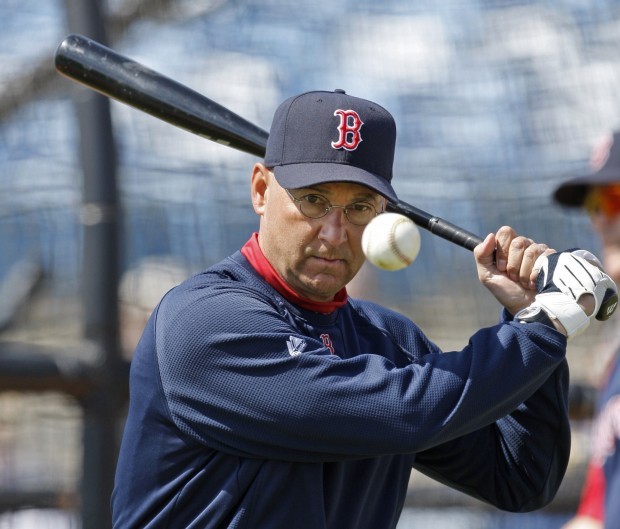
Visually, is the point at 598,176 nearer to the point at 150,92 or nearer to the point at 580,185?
the point at 580,185

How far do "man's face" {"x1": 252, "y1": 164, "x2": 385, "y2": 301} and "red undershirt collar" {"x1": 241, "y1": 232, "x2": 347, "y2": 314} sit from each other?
1 centimetres

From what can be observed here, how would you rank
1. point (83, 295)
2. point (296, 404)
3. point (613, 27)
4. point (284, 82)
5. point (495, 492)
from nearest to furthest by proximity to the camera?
point (296, 404), point (495, 492), point (83, 295), point (284, 82), point (613, 27)

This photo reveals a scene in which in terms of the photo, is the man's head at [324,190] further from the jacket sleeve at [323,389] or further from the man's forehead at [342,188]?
the jacket sleeve at [323,389]

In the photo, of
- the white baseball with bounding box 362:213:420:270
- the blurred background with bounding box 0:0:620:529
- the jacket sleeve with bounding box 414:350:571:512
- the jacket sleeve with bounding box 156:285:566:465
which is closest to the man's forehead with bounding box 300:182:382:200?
the white baseball with bounding box 362:213:420:270

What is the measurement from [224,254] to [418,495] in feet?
3.72

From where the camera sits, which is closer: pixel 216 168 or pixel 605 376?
pixel 605 376

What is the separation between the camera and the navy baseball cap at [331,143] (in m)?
2.16

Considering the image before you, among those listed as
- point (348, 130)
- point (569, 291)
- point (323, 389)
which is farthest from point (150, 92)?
point (569, 291)

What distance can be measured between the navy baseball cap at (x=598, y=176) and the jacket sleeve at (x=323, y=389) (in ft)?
2.59

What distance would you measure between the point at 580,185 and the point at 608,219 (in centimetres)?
22

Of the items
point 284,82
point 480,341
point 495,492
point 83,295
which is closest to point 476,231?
point 284,82

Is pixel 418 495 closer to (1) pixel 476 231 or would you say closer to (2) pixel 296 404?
(1) pixel 476 231

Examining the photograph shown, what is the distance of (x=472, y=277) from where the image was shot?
13.5ft

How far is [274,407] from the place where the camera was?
1.97 metres
